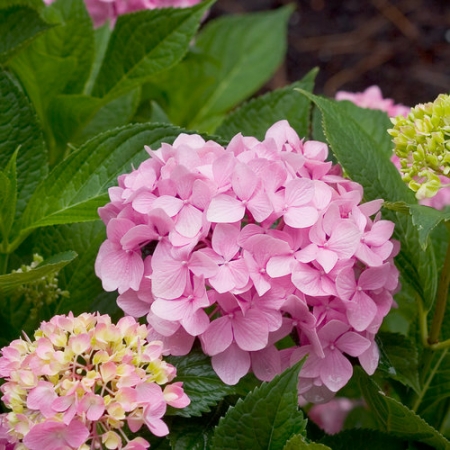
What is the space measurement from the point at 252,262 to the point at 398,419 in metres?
0.24

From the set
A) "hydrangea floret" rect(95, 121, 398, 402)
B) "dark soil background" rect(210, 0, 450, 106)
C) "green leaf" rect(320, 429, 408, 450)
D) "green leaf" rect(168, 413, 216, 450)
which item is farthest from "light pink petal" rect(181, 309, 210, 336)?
"dark soil background" rect(210, 0, 450, 106)

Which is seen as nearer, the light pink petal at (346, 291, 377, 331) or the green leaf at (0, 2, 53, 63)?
the light pink petal at (346, 291, 377, 331)

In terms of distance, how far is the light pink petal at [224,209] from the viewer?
780 mm

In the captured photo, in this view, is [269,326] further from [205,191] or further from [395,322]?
[395,322]

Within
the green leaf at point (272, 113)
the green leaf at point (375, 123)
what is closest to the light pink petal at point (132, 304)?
the green leaf at point (272, 113)

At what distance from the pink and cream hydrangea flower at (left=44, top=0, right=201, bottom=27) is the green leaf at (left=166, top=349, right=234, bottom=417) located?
69 centimetres

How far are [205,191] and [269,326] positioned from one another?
0.14m

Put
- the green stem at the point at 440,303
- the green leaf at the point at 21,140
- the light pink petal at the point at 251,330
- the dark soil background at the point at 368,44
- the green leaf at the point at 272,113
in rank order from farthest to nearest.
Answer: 1. the dark soil background at the point at 368,44
2. the green leaf at the point at 272,113
3. the green leaf at the point at 21,140
4. the green stem at the point at 440,303
5. the light pink petal at the point at 251,330

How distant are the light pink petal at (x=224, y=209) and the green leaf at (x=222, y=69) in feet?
2.23

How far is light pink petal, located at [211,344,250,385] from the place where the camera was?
2.63ft

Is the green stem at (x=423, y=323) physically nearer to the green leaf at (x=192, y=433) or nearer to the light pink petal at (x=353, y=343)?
the light pink petal at (x=353, y=343)

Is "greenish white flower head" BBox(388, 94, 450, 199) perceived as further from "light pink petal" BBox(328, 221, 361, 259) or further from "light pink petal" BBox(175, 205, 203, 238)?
"light pink petal" BBox(175, 205, 203, 238)

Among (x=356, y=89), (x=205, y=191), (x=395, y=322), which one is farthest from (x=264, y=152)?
(x=356, y=89)

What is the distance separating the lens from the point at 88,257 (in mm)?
983
